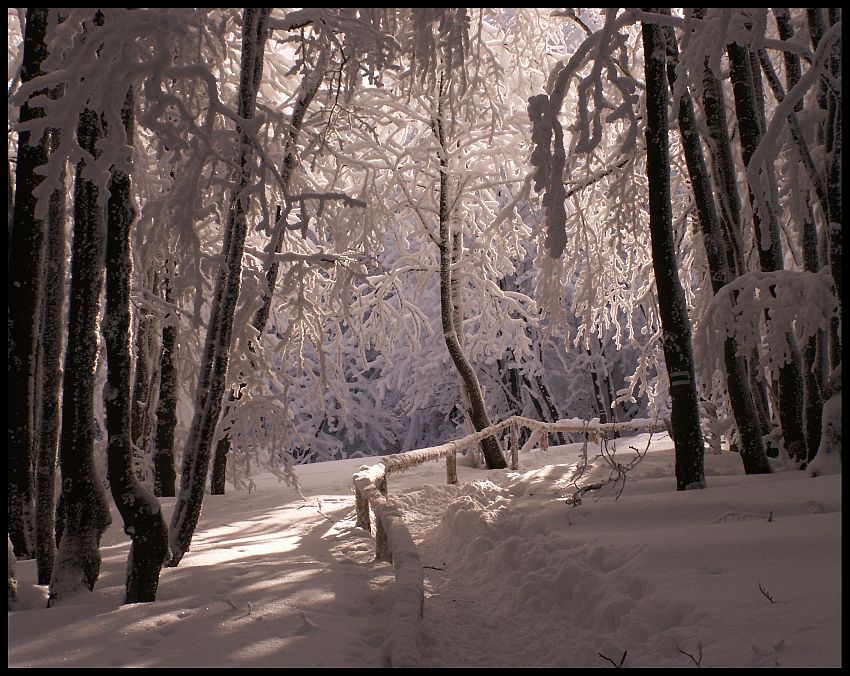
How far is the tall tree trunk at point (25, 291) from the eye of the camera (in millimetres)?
5293

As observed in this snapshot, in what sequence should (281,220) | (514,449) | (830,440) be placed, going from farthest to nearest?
(514,449)
(830,440)
(281,220)

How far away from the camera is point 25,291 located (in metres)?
5.54

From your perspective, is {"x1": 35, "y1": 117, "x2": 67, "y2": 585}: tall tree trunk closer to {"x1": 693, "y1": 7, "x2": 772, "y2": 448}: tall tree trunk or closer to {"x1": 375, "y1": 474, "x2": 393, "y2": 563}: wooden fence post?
{"x1": 375, "y1": 474, "x2": 393, "y2": 563}: wooden fence post

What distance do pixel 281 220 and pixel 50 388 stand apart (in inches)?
93.2

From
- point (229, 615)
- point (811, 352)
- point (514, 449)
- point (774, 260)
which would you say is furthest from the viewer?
point (514, 449)

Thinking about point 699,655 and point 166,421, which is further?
point 166,421

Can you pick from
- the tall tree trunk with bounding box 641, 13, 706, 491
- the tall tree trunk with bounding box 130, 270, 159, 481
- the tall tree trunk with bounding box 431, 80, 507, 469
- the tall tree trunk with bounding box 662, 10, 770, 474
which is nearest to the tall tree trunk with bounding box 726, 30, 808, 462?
the tall tree trunk with bounding box 662, 10, 770, 474

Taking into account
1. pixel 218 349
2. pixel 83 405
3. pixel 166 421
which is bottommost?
pixel 166 421

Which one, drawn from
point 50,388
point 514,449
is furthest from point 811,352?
point 514,449

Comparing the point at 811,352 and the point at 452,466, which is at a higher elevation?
the point at 811,352

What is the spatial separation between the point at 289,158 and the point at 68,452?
3963mm

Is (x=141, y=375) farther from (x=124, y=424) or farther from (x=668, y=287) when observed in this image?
(x=668, y=287)

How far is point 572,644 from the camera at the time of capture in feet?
12.4

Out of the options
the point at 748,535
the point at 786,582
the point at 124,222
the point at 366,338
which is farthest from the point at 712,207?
the point at 366,338
